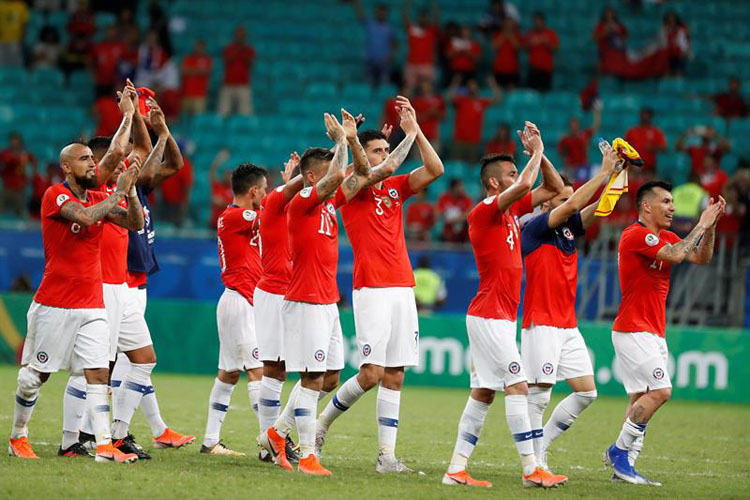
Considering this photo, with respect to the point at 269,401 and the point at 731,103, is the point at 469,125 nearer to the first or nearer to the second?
the point at 731,103

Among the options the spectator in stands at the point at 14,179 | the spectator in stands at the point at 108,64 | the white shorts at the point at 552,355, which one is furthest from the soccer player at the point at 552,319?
the spectator in stands at the point at 108,64

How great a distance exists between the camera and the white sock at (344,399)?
1093 centimetres

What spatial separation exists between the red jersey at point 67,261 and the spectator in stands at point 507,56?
1760 centimetres

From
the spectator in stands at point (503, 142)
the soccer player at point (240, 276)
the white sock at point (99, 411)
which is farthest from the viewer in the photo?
the spectator in stands at point (503, 142)

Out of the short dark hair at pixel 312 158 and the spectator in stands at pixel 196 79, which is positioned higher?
Answer: the spectator in stands at pixel 196 79

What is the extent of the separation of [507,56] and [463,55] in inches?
39.7

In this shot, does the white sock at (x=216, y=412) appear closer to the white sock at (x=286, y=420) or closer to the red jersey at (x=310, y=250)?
the white sock at (x=286, y=420)

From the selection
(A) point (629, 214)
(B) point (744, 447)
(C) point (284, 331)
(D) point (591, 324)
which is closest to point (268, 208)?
(C) point (284, 331)

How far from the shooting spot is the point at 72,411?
1079 centimetres

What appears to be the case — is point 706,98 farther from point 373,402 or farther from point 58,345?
point 58,345

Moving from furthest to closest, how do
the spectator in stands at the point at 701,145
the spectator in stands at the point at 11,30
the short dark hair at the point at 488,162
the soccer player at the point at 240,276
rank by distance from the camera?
the spectator in stands at the point at 11,30, the spectator in stands at the point at 701,145, the soccer player at the point at 240,276, the short dark hair at the point at 488,162

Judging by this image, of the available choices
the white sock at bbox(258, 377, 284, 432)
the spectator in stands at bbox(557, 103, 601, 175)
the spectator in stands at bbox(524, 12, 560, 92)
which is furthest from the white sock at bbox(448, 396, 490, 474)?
the spectator in stands at bbox(524, 12, 560, 92)

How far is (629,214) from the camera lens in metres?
21.1

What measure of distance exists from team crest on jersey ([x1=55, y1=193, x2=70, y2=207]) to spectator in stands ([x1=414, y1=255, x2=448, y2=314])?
11.1 m
